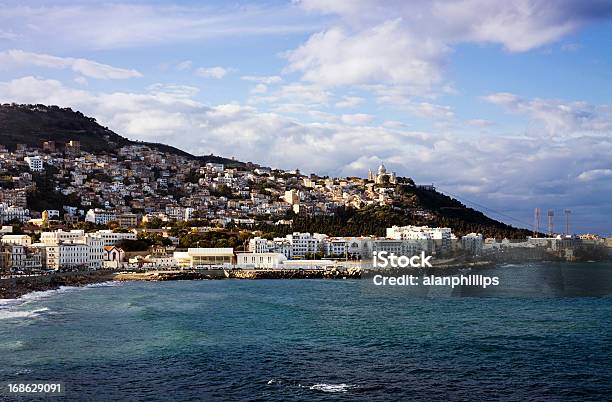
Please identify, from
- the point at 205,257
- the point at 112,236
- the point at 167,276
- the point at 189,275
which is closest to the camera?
the point at 167,276

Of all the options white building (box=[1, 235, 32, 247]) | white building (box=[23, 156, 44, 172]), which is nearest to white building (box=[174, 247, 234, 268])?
white building (box=[1, 235, 32, 247])

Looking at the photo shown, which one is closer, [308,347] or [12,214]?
[308,347]

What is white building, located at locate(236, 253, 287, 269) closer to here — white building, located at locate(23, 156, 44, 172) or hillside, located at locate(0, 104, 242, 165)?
white building, located at locate(23, 156, 44, 172)

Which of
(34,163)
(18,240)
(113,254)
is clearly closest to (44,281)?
(113,254)

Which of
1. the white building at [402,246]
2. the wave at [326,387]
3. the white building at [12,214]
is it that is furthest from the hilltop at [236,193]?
the wave at [326,387]

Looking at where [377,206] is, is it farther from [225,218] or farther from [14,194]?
[14,194]

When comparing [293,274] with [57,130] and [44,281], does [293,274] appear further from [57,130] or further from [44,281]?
[57,130]
